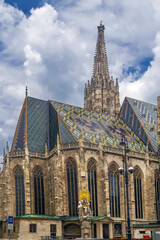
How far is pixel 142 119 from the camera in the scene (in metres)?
49.7

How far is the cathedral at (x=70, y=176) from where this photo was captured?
3425 cm

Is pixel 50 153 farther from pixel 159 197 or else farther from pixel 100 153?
pixel 159 197

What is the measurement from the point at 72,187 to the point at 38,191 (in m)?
4.40

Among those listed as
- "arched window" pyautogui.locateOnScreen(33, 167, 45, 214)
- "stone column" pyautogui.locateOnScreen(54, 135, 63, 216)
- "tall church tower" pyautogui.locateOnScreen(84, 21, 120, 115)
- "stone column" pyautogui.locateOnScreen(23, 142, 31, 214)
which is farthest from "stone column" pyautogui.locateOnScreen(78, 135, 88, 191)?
"tall church tower" pyautogui.locateOnScreen(84, 21, 120, 115)

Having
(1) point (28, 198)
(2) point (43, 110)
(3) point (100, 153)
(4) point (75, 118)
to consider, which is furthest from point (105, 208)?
(2) point (43, 110)

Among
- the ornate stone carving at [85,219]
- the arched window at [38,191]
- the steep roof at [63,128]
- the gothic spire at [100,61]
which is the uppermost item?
the gothic spire at [100,61]

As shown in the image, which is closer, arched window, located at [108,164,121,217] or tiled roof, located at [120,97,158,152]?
arched window, located at [108,164,121,217]

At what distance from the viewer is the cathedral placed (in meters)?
34.2

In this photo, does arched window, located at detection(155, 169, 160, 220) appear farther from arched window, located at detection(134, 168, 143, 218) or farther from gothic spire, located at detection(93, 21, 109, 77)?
gothic spire, located at detection(93, 21, 109, 77)

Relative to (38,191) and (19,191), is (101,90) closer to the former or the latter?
(38,191)

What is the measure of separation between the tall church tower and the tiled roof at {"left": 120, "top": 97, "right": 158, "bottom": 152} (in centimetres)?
655

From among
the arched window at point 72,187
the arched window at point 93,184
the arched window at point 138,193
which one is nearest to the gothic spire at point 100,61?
the arched window at point 138,193

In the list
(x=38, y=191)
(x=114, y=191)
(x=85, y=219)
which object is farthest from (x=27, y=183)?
(x=114, y=191)

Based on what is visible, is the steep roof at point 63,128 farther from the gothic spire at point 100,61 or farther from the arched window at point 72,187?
the gothic spire at point 100,61
